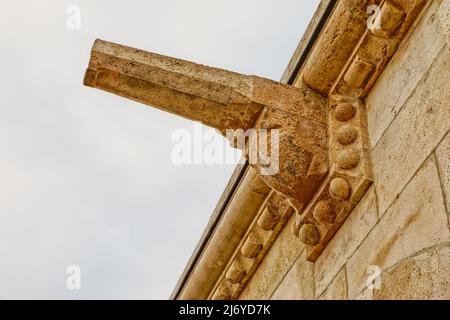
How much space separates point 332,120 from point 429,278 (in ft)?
3.24

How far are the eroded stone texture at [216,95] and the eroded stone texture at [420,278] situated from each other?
26.8 inches

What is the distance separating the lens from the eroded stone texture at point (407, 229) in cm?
231

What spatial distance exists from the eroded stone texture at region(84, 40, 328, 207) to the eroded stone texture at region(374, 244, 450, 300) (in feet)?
2.24

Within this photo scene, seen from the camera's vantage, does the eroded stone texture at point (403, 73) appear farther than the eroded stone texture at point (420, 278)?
Yes

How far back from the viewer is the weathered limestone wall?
231 centimetres

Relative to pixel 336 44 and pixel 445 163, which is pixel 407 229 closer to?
pixel 445 163

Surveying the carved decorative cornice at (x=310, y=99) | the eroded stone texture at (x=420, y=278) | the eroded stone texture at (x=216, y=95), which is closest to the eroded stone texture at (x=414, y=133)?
the carved decorative cornice at (x=310, y=99)

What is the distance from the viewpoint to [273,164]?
3111 mm

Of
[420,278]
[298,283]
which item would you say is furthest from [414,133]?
[298,283]

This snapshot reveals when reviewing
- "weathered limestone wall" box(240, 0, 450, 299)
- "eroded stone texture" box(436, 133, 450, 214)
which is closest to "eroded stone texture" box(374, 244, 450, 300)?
"weathered limestone wall" box(240, 0, 450, 299)

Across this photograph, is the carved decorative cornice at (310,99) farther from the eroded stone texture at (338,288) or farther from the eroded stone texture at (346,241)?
the eroded stone texture at (338,288)

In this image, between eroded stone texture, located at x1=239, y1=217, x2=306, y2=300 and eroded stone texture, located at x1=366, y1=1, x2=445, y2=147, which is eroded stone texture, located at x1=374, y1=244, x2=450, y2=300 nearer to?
eroded stone texture, located at x1=366, y1=1, x2=445, y2=147

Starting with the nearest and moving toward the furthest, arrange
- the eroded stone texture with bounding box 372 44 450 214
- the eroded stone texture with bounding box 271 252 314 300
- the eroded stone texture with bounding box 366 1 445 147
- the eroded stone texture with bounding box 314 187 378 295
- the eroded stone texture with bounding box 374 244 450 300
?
the eroded stone texture with bounding box 374 244 450 300
the eroded stone texture with bounding box 372 44 450 214
the eroded stone texture with bounding box 366 1 445 147
the eroded stone texture with bounding box 314 187 378 295
the eroded stone texture with bounding box 271 252 314 300
